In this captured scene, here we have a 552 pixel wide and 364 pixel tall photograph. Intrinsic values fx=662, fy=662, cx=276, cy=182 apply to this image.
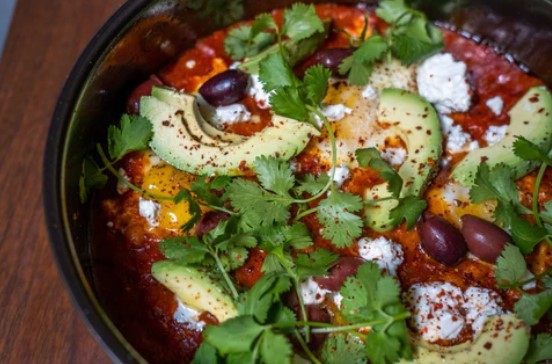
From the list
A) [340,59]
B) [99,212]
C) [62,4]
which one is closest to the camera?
[99,212]

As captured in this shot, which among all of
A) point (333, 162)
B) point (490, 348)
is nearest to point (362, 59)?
point (333, 162)

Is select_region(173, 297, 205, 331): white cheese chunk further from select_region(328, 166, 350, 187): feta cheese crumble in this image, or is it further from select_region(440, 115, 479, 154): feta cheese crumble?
select_region(440, 115, 479, 154): feta cheese crumble

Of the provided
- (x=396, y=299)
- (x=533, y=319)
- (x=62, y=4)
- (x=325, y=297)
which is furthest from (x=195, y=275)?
(x=62, y=4)

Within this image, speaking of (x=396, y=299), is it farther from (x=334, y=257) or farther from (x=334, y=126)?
(x=334, y=126)

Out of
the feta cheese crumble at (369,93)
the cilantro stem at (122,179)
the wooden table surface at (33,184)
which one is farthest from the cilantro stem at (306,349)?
the feta cheese crumble at (369,93)

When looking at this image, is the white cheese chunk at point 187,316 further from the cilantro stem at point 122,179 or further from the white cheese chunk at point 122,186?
the white cheese chunk at point 122,186

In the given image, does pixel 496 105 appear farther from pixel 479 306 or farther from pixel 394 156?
pixel 479 306
